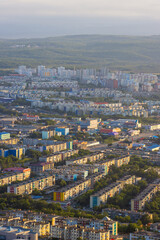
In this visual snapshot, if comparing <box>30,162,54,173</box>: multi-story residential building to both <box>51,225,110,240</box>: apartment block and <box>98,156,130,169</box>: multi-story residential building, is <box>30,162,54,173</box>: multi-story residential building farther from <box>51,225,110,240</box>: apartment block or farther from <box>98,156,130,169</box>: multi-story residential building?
<box>51,225,110,240</box>: apartment block

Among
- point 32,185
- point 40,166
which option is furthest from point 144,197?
point 40,166

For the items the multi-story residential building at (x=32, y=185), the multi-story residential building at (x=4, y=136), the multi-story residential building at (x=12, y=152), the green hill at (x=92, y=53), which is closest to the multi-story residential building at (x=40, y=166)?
the multi-story residential building at (x=32, y=185)

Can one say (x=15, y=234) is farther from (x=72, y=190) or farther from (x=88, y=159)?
(x=88, y=159)

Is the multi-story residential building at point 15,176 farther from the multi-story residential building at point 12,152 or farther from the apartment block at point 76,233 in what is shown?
the apartment block at point 76,233

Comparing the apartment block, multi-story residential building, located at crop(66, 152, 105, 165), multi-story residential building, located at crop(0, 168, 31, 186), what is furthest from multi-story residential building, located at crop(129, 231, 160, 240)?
multi-story residential building, located at crop(66, 152, 105, 165)

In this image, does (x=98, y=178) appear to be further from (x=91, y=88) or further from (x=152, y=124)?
(x=91, y=88)

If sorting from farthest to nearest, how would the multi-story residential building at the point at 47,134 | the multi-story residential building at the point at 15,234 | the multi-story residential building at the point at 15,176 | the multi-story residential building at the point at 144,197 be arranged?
1. the multi-story residential building at the point at 47,134
2. the multi-story residential building at the point at 15,176
3. the multi-story residential building at the point at 144,197
4. the multi-story residential building at the point at 15,234

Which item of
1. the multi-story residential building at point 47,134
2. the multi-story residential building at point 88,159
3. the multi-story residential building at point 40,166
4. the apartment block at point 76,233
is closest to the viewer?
the apartment block at point 76,233
